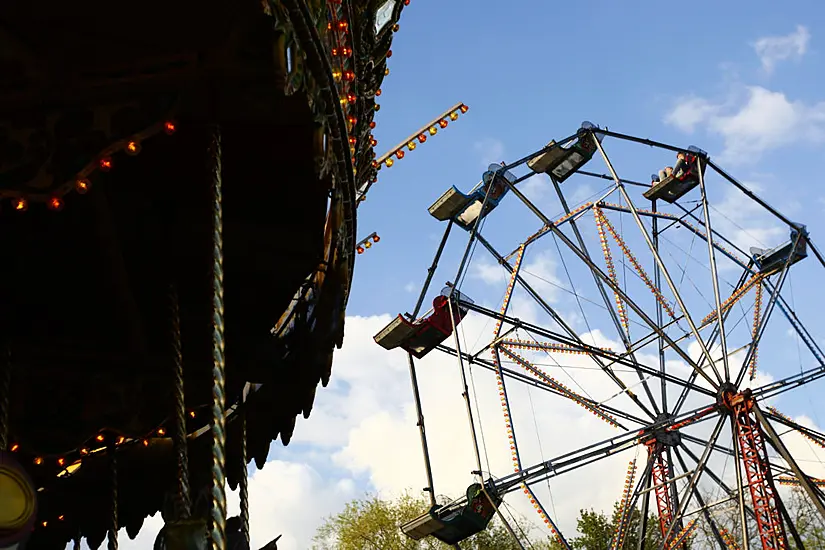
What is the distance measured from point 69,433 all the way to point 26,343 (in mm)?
1234

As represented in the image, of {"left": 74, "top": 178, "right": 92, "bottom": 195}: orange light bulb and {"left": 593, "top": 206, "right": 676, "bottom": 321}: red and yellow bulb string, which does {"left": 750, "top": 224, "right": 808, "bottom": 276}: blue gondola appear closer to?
{"left": 593, "top": 206, "right": 676, "bottom": 321}: red and yellow bulb string

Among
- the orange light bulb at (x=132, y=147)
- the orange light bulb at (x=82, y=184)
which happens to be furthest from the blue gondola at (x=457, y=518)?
the orange light bulb at (x=132, y=147)

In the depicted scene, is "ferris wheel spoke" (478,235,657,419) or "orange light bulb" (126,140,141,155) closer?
"orange light bulb" (126,140,141,155)

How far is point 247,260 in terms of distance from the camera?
309 inches

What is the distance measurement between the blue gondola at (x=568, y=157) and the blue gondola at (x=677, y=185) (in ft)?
6.62

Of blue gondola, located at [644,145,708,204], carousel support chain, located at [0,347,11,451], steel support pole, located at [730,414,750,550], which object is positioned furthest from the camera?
blue gondola, located at [644,145,708,204]

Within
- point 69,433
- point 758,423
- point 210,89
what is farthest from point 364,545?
point 210,89

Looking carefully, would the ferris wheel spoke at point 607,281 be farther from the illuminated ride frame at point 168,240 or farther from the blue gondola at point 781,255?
the illuminated ride frame at point 168,240

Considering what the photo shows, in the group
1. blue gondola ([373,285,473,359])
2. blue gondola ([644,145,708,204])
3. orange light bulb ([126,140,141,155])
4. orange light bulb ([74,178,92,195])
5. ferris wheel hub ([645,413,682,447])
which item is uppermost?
blue gondola ([644,145,708,204])

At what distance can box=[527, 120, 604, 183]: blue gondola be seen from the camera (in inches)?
754

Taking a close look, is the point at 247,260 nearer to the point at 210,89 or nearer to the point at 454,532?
the point at 210,89

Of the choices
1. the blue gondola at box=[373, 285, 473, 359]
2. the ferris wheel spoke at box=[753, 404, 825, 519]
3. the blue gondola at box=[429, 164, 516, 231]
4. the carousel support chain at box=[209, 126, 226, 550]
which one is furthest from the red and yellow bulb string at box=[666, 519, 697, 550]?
the carousel support chain at box=[209, 126, 226, 550]

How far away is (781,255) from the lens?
19.1 m

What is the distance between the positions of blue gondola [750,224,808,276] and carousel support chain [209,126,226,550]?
16.0m
